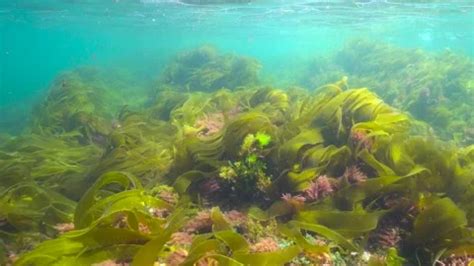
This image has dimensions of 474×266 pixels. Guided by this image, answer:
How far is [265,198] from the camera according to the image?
3945 millimetres

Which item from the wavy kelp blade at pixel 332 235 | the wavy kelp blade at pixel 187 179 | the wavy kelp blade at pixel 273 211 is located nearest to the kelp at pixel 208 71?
the wavy kelp blade at pixel 187 179

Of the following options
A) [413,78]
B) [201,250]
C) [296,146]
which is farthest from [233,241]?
[413,78]

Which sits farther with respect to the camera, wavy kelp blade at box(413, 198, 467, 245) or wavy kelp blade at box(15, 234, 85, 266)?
wavy kelp blade at box(413, 198, 467, 245)

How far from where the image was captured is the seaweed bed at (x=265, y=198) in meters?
2.66

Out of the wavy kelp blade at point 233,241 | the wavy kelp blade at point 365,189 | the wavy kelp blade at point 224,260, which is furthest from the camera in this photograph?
the wavy kelp blade at point 365,189

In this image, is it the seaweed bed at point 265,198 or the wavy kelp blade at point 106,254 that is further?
the seaweed bed at point 265,198

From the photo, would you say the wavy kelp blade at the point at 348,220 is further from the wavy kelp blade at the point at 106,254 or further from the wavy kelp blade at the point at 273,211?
the wavy kelp blade at the point at 106,254

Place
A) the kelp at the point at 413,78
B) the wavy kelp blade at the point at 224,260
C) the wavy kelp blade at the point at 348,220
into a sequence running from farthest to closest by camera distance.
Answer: the kelp at the point at 413,78 < the wavy kelp blade at the point at 348,220 < the wavy kelp blade at the point at 224,260

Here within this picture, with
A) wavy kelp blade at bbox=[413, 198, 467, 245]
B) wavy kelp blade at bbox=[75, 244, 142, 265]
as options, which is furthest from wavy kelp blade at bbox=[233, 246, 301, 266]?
wavy kelp blade at bbox=[413, 198, 467, 245]

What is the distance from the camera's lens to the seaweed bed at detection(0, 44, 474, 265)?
8.71ft

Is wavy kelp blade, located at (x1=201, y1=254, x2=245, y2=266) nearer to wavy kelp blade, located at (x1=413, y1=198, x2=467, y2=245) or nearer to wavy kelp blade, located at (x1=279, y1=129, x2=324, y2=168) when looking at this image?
wavy kelp blade, located at (x1=413, y1=198, x2=467, y2=245)

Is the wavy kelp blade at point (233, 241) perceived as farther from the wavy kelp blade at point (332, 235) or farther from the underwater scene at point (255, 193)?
the wavy kelp blade at point (332, 235)

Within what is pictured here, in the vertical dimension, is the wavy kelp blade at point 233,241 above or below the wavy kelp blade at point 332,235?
above

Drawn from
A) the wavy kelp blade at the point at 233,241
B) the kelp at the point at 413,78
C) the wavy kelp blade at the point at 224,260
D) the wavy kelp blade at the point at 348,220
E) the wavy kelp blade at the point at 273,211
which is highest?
the wavy kelp blade at the point at 224,260
